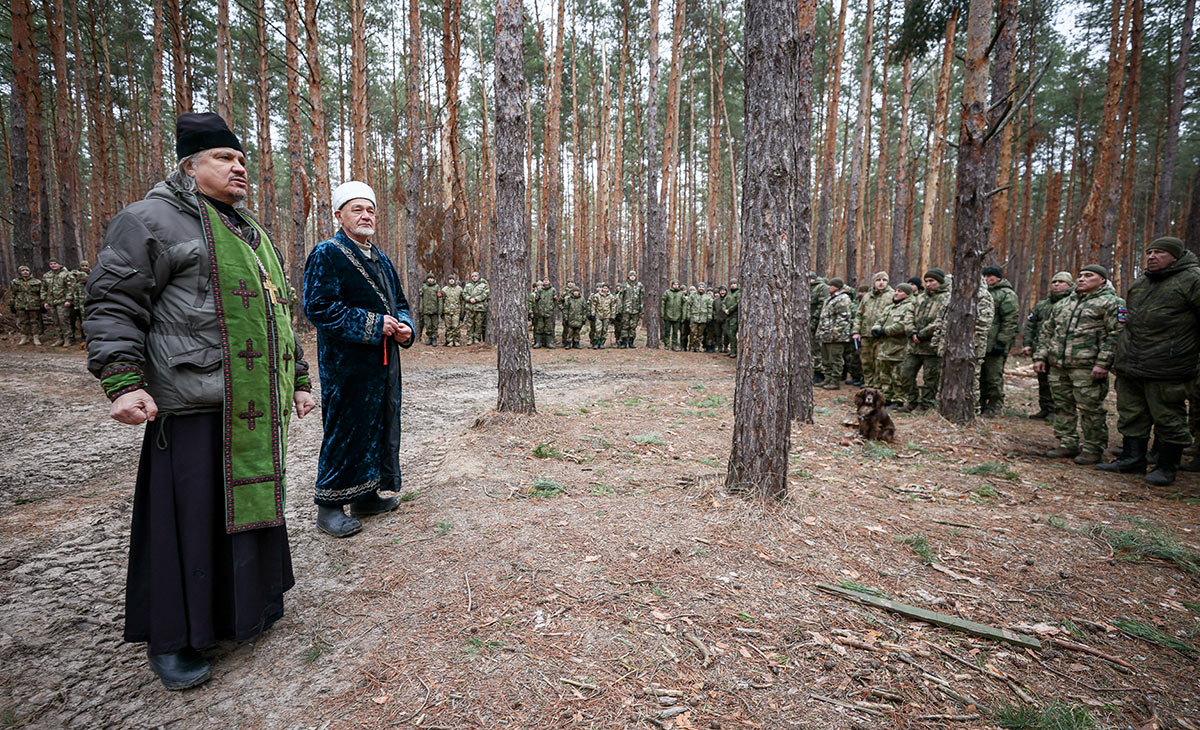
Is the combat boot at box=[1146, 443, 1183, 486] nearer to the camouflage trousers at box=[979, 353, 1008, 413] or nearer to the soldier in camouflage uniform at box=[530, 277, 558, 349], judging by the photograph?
the camouflage trousers at box=[979, 353, 1008, 413]

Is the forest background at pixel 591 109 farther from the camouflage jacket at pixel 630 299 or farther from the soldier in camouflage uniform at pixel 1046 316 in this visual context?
the camouflage jacket at pixel 630 299

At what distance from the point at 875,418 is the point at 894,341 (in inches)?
121

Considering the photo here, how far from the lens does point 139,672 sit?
7.03 feet

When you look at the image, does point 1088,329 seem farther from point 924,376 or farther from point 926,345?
point 924,376

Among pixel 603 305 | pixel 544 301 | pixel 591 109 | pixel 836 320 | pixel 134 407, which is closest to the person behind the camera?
pixel 134 407

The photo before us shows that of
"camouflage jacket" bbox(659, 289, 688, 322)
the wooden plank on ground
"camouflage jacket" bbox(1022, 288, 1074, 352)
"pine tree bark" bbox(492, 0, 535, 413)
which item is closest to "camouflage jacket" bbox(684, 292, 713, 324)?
"camouflage jacket" bbox(659, 289, 688, 322)

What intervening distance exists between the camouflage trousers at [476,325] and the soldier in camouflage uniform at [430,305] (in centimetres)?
111

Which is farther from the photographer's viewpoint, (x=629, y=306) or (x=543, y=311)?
(x=629, y=306)

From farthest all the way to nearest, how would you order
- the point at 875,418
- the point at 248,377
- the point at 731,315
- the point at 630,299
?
the point at 630,299 → the point at 731,315 → the point at 875,418 → the point at 248,377

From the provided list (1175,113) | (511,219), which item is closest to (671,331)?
(511,219)

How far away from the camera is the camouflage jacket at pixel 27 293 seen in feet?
41.6

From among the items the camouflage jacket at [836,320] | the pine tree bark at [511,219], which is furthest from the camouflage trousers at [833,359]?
the pine tree bark at [511,219]

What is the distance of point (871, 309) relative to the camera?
939cm

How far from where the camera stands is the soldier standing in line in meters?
4.84
